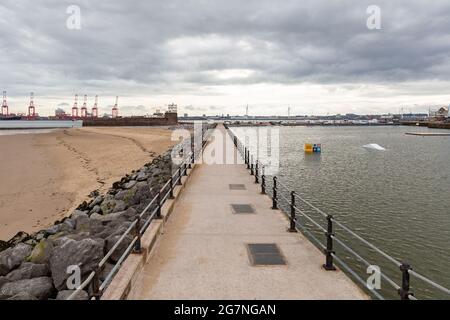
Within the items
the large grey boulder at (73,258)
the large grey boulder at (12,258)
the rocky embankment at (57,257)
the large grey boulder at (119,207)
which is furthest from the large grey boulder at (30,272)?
the large grey boulder at (119,207)

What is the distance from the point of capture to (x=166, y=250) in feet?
25.9

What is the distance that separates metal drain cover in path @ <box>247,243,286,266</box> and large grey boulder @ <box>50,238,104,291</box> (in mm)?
3335

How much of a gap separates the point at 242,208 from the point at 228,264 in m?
4.84

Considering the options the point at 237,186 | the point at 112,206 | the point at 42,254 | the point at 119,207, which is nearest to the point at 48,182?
the point at 112,206

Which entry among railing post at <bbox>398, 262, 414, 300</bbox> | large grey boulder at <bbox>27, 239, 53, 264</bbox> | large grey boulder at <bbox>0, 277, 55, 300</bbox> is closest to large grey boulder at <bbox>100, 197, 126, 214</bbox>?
large grey boulder at <bbox>27, 239, 53, 264</bbox>

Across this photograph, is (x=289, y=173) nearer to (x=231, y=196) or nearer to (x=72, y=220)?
(x=231, y=196)

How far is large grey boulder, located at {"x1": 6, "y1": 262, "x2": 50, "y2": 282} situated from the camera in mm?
7855

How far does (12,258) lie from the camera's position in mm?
9148

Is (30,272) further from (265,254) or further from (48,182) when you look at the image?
(48,182)

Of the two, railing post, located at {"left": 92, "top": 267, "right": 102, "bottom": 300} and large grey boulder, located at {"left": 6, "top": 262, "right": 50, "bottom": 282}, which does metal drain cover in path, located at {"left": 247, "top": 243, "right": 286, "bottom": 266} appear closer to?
railing post, located at {"left": 92, "top": 267, "right": 102, "bottom": 300}

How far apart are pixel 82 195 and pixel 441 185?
2297cm

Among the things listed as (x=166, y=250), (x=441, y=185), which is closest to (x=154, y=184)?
(x=166, y=250)

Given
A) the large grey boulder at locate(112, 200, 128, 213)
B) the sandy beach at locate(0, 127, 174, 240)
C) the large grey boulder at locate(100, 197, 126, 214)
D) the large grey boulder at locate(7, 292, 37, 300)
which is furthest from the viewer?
the sandy beach at locate(0, 127, 174, 240)

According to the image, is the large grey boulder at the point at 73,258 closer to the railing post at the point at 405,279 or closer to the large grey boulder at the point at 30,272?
the large grey boulder at the point at 30,272
